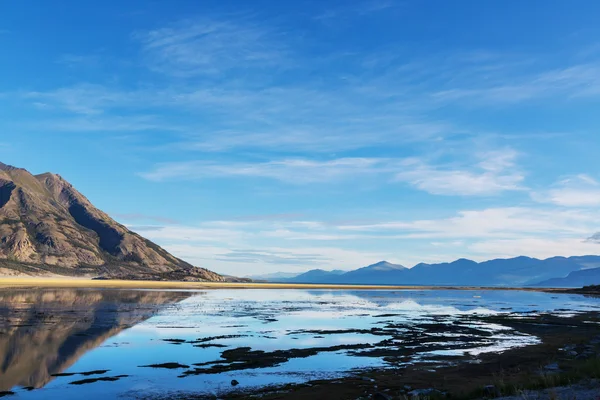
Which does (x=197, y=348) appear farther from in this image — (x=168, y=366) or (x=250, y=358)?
(x=168, y=366)

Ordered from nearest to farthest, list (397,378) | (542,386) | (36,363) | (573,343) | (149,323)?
1. (542,386)
2. (397,378)
3. (36,363)
4. (573,343)
5. (149,323)

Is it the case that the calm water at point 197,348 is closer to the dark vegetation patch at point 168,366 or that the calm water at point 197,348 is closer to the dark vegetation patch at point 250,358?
the dark vegetation patch at point 250,358

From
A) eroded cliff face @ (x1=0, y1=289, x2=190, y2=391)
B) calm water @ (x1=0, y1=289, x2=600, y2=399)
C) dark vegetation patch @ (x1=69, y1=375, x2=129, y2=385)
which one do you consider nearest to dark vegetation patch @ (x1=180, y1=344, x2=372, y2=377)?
calm water @ (x1=0, y1=289, x2=600, y2=399)

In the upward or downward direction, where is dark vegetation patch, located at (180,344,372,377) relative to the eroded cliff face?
downward

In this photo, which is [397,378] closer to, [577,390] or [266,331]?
[577,390]

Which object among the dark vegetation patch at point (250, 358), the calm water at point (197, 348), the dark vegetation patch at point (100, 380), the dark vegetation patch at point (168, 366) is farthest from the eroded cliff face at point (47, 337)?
the dark vegetation patch at point (250, 358)

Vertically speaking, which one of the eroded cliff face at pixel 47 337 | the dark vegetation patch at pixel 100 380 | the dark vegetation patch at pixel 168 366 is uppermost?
the eroded cliff face at pixel 47 337

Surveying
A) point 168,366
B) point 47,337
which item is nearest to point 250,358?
point 168,366

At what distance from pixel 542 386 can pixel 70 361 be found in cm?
2598

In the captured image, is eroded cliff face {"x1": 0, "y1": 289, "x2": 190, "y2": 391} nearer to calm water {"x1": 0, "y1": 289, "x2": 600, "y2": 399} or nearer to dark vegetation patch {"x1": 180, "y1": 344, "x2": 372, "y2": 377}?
calm water {"x1": 0, "y1": 289, "x2": 600, "y2": 399}

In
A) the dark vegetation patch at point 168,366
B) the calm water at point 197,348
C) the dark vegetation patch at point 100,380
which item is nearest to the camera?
the dark vegetation patch at point 100,380

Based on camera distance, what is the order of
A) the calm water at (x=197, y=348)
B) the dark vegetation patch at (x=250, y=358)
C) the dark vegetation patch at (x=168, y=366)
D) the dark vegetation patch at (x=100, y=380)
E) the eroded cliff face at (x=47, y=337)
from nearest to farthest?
the dark vegetation patch at (x=100, y=380)
the calm water at (x=197, y=348)
the eroded cliff face at (x=47, y=337)
the dark vegetation patch at (x=250, y=358)
the dark vegetation patch at (x=168, y=366)

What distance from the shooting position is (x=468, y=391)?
20.8 metres

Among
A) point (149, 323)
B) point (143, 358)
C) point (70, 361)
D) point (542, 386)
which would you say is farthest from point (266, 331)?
point (542, 386)
